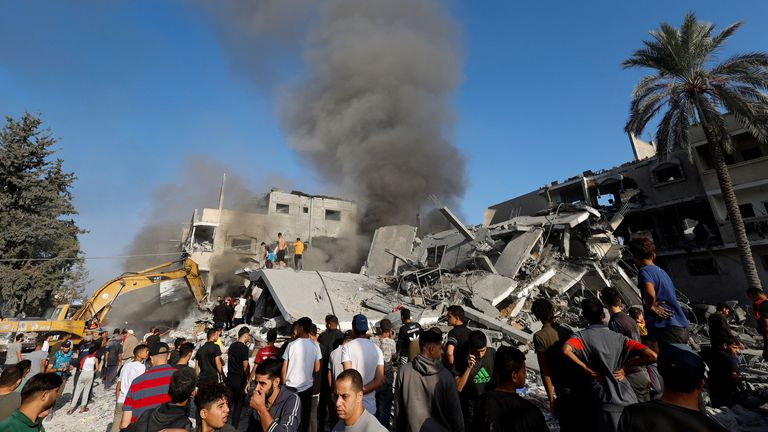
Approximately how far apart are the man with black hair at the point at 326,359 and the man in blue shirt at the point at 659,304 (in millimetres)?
3162

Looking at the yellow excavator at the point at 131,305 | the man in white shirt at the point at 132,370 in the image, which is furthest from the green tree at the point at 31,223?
the man in white shirt at the point at 132,370

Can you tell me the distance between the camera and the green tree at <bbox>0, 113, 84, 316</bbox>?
1499 cm

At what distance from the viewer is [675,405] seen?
138 cm

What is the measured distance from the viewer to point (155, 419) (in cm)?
204

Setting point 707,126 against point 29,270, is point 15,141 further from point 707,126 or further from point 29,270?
point 707,126

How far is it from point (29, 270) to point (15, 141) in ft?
21.1

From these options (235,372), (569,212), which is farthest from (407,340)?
(569,212)

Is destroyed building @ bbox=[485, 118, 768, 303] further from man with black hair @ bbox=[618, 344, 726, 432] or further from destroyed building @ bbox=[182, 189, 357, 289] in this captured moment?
destroyed building @ bbox=[182, 189, 357, 289]

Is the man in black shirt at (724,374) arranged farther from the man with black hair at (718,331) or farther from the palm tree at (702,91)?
the palm tree at (702,91)

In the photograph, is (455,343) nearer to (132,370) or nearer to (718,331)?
(718,331)

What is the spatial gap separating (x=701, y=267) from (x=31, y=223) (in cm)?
3160

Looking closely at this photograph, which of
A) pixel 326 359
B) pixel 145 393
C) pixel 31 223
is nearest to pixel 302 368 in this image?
pixel 326 359

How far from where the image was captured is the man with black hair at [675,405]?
4.29 ft

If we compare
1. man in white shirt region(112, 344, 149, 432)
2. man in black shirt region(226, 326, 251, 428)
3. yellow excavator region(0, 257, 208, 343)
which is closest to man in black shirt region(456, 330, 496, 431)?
man in black shirt region(226, 326, 251, 428)
